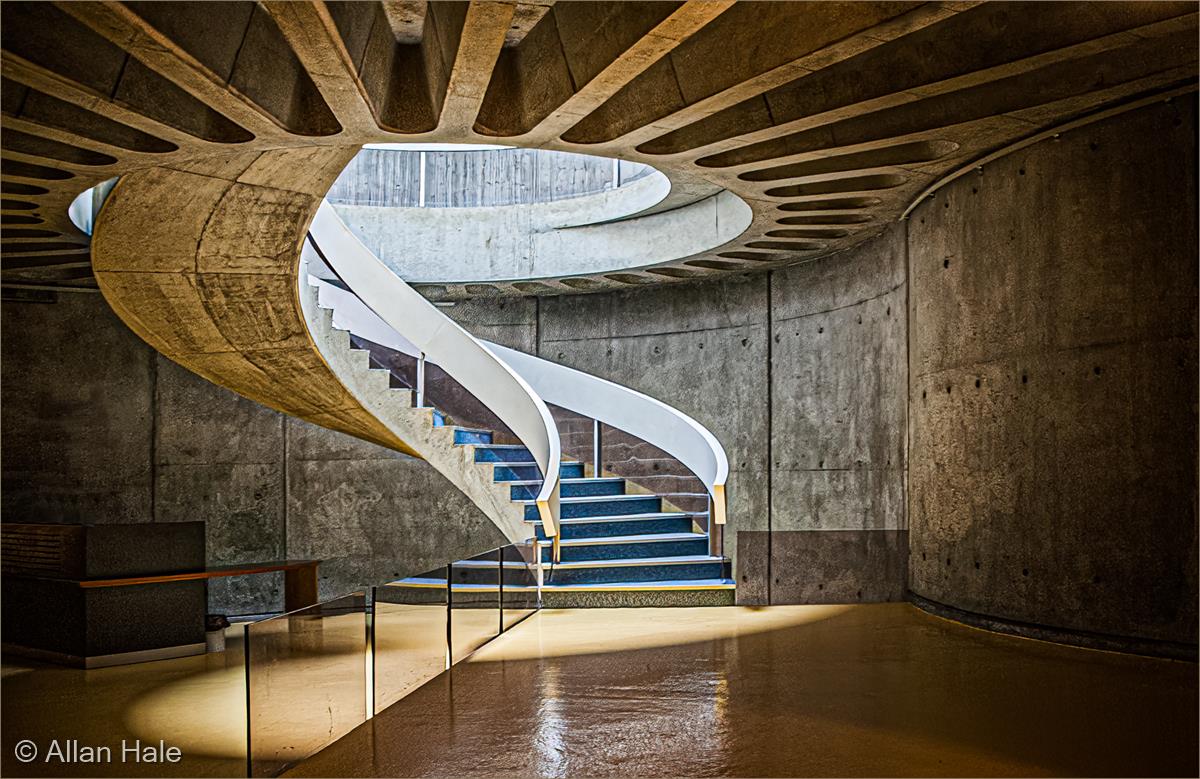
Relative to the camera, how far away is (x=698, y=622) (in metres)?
9.01

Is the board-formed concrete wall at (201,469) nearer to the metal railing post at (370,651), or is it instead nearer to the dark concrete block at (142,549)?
the dark concrete block at (142,549)

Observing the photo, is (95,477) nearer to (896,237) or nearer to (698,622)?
(698,622)

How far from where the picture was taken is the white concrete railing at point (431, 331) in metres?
11.3

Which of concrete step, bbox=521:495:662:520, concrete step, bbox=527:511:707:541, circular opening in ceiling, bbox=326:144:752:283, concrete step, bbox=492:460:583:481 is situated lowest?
concrete step, bbox=527:511:707:541

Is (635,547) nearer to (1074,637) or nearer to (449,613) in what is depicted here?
(449,613)

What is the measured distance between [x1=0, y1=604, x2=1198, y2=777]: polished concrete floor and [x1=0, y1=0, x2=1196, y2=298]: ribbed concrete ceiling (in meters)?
3.06

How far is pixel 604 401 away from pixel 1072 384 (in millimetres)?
6063

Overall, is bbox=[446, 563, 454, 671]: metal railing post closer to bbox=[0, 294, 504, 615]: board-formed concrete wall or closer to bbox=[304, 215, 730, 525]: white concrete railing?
bbox=[304, 215, 730, 525]: white concrete railing

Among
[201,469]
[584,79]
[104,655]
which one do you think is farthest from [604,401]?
[584,79]

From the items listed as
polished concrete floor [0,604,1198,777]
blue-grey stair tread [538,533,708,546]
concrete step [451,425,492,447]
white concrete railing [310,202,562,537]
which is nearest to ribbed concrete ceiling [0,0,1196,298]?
polished concrete floor [0,604,1198,777]

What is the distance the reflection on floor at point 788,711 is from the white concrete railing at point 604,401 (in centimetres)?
296

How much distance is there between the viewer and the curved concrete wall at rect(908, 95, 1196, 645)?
682cm

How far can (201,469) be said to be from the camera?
13344 millimetres

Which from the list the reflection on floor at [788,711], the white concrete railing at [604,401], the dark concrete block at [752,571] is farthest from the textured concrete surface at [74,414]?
the dark concrete block at [752,571]
